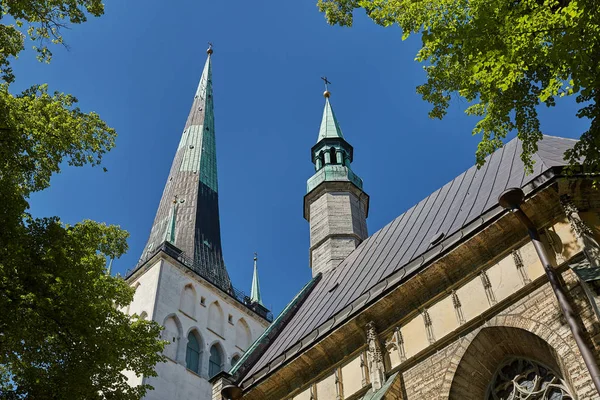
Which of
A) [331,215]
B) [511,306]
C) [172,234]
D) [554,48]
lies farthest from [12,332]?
[172,234]

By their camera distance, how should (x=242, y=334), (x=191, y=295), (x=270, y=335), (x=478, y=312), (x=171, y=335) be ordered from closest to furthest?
(x=478, y=312) → (x=270, y=335) → (x=171, y=335) → (x=191, y=295) → (x=242, y=334)

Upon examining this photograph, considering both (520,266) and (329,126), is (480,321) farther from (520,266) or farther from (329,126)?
(329,126)

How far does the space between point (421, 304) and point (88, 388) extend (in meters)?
5.39

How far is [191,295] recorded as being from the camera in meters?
28.9

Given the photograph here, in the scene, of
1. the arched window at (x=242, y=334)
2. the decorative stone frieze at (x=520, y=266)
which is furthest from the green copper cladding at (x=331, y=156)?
the decorative stone frieze at (x=520, y=266)

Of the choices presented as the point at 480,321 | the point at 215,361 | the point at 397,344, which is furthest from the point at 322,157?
the point at 480,321

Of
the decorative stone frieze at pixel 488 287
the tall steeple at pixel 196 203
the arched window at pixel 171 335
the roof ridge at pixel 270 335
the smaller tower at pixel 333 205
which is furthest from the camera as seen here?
the tall steeple at pixel 196 203

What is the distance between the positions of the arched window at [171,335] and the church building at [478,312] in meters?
11.4

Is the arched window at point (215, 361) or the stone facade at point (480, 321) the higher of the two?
the arched window at point (215, 361)

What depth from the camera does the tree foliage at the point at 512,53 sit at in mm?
6887

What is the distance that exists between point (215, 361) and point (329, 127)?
1058 cm

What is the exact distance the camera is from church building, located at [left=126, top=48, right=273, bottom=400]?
84.2 feet

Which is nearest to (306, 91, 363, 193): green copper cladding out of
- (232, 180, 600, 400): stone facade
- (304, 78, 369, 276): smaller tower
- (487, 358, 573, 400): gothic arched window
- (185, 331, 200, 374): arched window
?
(304, 78, 369, 276): smaller tower

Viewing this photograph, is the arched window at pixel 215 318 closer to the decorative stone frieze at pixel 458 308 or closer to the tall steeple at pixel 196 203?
the tall steeple at pixel 196 203
